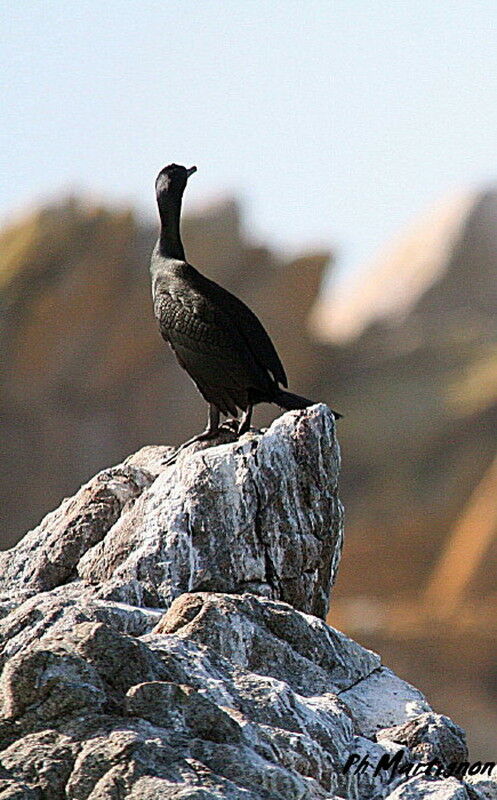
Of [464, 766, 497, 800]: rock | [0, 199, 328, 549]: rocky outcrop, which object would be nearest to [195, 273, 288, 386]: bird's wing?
[464, 766, 497, 800]: rock

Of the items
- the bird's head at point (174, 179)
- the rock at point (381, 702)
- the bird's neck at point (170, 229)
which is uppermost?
the bird's head at point (174, 179)

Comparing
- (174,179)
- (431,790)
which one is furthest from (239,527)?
(174,179)

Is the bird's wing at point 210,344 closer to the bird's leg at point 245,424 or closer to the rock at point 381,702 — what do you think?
the bird's leg at point 245,424

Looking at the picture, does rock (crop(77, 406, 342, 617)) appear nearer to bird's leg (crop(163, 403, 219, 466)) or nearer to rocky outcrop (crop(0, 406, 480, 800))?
rocky outcrop (crop(0, 406, 480, 800))

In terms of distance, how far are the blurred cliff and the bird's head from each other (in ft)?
71.0

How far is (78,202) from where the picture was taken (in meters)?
34.4

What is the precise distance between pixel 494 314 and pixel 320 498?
33.5 m

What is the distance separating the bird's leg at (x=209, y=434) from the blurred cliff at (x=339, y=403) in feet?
72.0

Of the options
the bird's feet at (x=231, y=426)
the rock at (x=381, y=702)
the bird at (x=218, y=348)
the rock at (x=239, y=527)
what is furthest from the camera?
the bird's feet at (x=231, y=426)

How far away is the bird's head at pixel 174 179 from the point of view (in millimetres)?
11547

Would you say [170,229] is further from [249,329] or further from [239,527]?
[239,527]

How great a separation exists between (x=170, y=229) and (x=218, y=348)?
94 centimetres

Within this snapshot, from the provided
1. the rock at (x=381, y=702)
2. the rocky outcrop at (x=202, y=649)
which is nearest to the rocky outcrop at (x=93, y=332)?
the rocky outcrop at (x=202, y=649)

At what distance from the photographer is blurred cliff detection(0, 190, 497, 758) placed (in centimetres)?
3484
